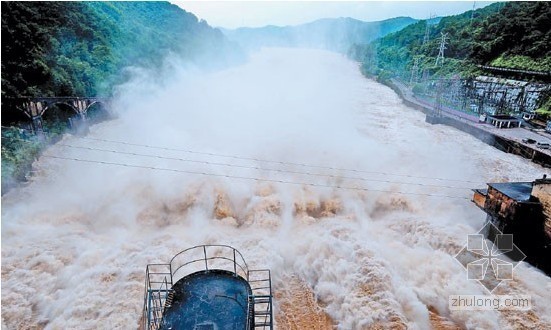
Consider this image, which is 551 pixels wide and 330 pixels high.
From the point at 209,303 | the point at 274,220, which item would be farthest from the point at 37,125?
the point at 209,303

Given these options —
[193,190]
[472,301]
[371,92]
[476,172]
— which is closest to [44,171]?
[193,190]

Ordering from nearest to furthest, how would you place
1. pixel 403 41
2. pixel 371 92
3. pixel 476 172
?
pixel 476 172 → pixel 371 92 → pixel 403 41

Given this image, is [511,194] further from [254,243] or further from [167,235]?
[167,235]

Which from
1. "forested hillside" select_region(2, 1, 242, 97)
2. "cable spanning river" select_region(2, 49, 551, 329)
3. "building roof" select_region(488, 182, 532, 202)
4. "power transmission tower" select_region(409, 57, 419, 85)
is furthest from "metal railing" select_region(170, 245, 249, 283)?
"power transmission tower" select_region(409, 57, 419, 85)

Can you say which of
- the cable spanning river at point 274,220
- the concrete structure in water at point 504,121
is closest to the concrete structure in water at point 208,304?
the cable spanning river at point 274,220

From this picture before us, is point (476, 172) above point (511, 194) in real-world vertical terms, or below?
below

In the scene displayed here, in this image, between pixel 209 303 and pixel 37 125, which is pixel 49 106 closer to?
pixel 37 125

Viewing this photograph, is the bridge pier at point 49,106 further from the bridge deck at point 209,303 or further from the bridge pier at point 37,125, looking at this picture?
the bridge deck at point 209,303
